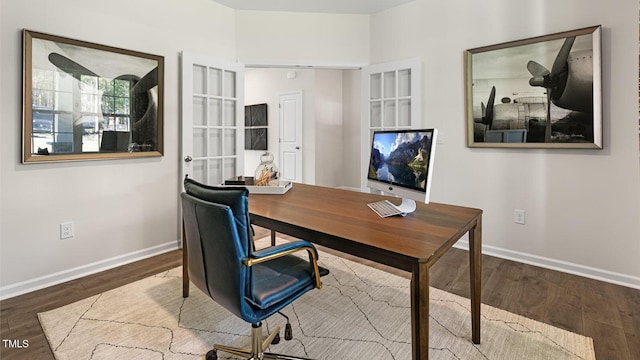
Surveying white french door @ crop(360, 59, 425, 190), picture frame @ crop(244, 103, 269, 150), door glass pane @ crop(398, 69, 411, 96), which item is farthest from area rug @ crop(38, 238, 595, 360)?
picture frame @ crop(244, 103, 269, 150)

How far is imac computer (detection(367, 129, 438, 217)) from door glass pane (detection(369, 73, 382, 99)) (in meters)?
1.96

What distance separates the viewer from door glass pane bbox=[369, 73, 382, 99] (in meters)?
3.87

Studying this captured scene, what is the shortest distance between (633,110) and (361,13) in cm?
272

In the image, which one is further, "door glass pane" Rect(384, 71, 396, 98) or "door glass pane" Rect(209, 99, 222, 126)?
"door glass pane" Rect(384, 71, 396, 98)

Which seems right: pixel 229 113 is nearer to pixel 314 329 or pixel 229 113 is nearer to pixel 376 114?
pixel 376 114

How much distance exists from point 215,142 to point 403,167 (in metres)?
2.45

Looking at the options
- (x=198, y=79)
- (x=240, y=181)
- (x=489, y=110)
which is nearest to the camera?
(x=240, y=181)

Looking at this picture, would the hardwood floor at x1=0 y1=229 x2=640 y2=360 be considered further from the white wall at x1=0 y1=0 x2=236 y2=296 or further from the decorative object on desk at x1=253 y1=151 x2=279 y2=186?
the decorative object on desk at x1=253 y1=151 x2=279 y2=186

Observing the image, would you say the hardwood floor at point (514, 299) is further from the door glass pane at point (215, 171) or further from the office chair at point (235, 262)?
the office chair at point (235, 262)

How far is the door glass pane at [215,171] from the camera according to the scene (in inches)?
143

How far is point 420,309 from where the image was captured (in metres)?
1.18

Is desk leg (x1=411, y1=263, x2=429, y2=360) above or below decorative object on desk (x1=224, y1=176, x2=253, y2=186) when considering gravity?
below

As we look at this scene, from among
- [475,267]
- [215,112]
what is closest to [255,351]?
[475,267]

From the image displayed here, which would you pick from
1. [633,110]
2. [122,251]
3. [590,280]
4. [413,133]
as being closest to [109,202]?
[122,251]
